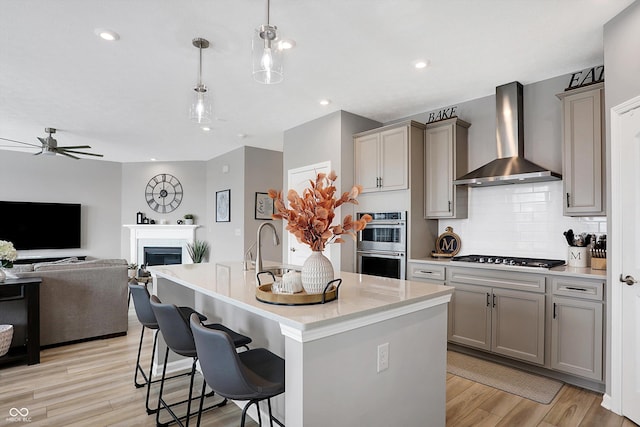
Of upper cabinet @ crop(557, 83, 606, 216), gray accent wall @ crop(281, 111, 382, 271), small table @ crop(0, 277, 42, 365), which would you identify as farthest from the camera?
gray accent wall @ crop(281, 111, 382, 271)

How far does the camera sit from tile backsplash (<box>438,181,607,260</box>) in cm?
338

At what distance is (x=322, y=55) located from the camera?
298cm

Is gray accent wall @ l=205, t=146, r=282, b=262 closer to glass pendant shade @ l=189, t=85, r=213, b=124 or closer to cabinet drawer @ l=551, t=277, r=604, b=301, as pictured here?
glass pendant shade @ l=189, t=85, r=213, b=124

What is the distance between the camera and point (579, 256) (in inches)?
122

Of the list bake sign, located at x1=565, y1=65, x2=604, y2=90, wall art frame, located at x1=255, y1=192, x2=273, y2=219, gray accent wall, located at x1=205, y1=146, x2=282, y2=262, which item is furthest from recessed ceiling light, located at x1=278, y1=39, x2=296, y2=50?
wall art frame, located at x1=255, y1=192, x2=273, y2=219

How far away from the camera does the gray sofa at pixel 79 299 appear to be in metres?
3.71

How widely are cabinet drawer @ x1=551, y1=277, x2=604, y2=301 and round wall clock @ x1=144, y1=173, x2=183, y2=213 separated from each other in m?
7.18

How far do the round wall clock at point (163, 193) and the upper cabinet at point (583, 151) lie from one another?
281 inches

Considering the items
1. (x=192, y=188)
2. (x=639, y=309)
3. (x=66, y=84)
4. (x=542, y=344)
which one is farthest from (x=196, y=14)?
(x=192, y=188)

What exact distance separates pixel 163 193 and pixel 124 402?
19.8 feet

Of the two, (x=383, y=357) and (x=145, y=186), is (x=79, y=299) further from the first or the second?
(x=145, y=186)

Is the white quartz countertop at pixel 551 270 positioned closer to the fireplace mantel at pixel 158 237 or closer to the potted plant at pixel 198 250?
the potted plant at pixel 198 250

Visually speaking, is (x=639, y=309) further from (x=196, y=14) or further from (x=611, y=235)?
(x=196, y=14)

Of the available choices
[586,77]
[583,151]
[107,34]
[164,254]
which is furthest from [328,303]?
[164,254]
